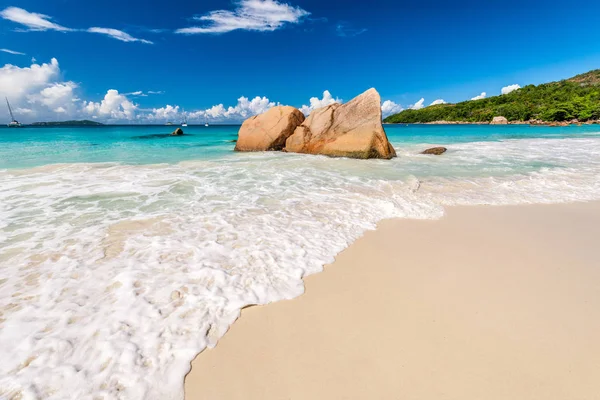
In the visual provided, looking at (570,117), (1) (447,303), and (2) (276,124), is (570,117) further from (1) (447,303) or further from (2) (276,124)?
(1) (447,303)

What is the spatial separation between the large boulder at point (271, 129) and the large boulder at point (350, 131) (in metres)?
1.78

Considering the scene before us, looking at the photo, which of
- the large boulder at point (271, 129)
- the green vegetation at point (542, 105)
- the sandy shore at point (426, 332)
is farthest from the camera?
the green vegetation at point (542, 105)

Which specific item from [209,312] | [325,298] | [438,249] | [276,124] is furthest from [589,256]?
[276,124]

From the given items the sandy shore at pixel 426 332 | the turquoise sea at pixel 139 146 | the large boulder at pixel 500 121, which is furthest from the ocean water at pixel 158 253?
the large boulder at pixel 500 121

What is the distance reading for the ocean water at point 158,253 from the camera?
2.20m

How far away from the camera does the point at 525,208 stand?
5934 mm

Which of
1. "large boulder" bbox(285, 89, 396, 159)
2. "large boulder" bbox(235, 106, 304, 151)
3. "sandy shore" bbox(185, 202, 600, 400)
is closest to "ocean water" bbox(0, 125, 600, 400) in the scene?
"sandy shore" bbox(185, 202, 600, 400)

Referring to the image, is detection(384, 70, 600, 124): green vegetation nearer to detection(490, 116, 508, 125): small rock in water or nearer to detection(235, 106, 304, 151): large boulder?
detection(490, 116, 508, 125): small rock in water

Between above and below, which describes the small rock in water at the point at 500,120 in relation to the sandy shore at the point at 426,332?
above

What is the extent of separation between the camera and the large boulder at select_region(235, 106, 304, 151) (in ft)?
56.6

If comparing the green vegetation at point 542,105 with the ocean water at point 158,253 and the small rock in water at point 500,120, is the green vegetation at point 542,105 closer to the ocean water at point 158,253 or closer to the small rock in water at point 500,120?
the small rock in water at point 500,120

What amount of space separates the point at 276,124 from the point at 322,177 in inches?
365

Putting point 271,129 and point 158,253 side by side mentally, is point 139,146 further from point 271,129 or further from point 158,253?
point 158,253

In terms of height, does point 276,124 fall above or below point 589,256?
above
